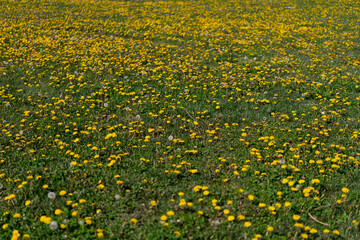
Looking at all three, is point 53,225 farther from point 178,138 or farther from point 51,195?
point 178,138

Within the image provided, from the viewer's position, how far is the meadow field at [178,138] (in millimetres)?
4129

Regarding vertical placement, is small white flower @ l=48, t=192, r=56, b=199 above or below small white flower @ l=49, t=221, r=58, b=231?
above

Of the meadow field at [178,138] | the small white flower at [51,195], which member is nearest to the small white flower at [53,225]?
the meadow field at [178,138]

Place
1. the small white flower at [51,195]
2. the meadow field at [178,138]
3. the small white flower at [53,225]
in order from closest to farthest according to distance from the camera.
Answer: the small white flower at [53,225]
the meadow field at [178,138]
the small white flower at [51,195]

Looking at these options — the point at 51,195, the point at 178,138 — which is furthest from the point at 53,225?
the point at 178,138

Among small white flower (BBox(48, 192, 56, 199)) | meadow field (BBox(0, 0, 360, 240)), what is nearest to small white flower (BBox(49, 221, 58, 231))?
meadow field (BBox(0, 0, 360, 240))

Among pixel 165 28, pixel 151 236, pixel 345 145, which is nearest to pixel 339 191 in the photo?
pixel 345 145

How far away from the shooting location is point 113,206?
14.2ft

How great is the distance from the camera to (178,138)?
615cm

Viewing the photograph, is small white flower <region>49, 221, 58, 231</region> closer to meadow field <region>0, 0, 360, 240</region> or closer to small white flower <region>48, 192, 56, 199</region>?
meadow field <region>0, 0, 360, 240</region>

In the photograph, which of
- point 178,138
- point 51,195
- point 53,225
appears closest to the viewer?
point 53,225

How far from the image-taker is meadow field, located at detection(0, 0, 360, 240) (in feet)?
13.5

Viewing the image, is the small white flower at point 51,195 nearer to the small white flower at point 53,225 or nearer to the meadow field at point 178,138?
the meadow field at point 178,138

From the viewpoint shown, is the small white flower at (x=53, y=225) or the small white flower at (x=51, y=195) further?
the small white flower at (x=51, y=195)
